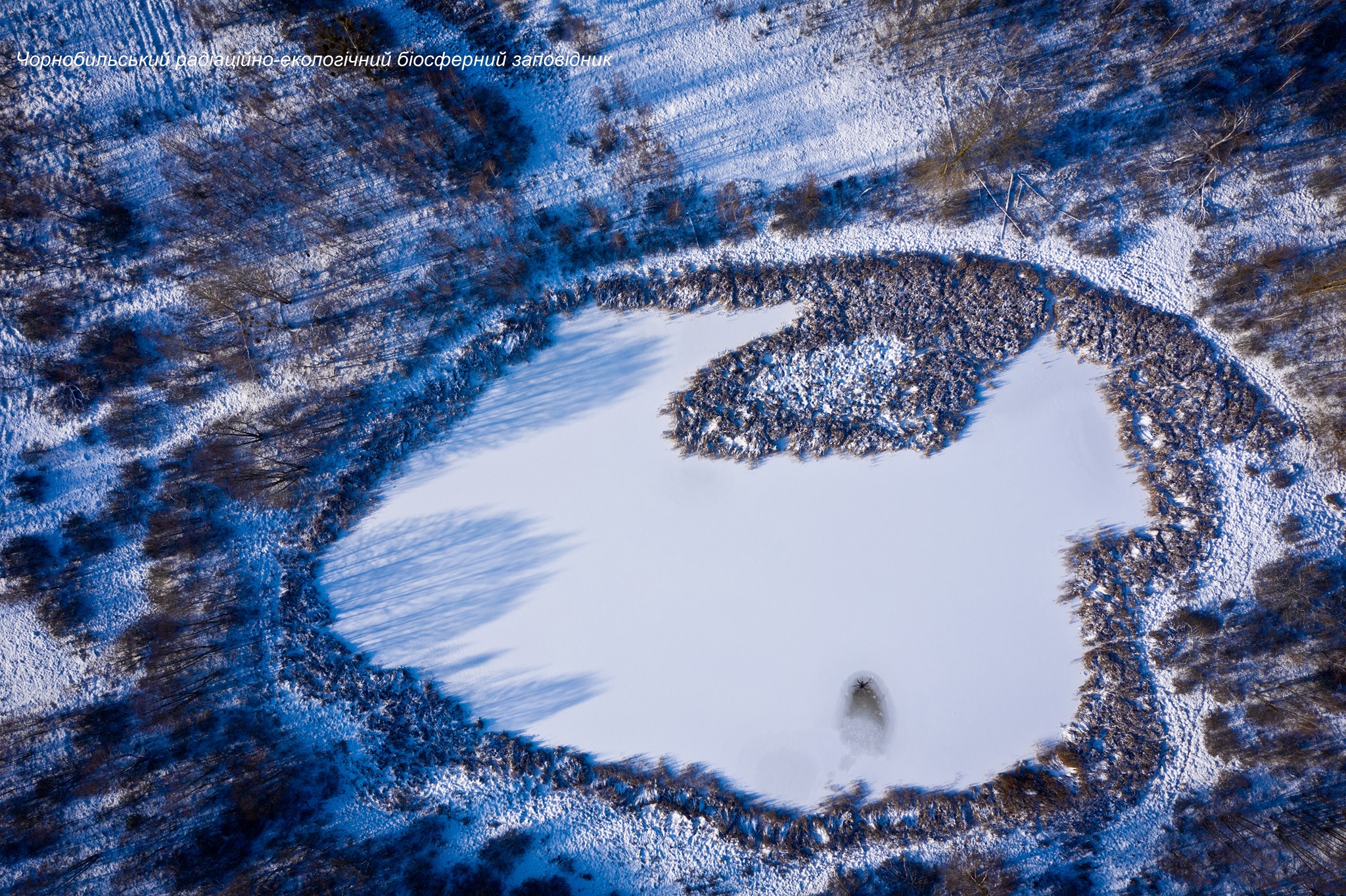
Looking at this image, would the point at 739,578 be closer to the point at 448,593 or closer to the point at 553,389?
the point at 553,389

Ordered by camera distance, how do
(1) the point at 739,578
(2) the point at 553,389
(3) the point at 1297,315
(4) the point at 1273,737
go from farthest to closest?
(2) the point at 553,389 < (1) the point at 739,578 < (3) the point at 1297,315 < (4) the point at 1273,737

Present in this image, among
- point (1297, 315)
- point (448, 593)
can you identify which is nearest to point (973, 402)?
point (1297, 315)

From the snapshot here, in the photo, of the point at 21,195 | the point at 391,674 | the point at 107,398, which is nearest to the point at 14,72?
the point at 21,195

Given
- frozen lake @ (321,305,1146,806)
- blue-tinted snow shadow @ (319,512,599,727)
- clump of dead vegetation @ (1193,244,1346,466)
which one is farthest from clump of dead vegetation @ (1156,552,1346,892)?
blue-tinted snow shadow @ (319,512,599,727)

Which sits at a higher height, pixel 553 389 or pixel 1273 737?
pixel 553 389

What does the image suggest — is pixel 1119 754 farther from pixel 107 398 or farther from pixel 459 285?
pixel 107 398

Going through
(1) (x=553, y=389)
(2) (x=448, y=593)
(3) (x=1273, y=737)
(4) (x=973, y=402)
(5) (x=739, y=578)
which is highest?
(1) (x=553, y=389)

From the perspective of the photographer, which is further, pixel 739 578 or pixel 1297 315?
pixel 739 578
